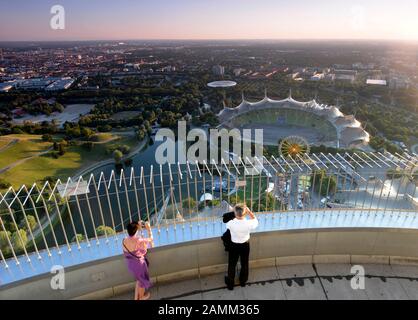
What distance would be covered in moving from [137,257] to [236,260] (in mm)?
861

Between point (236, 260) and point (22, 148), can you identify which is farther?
point (22, 148)

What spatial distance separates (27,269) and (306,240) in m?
2.49

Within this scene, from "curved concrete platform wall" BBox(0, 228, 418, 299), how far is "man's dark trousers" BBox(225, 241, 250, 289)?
212 millimetres

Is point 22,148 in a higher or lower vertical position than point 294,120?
lower

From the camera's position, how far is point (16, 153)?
22703 mm

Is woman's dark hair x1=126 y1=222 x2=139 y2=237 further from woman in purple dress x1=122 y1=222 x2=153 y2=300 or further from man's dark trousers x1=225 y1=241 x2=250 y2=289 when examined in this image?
man's dark trousers x1=225 y1=241 x2=250 y2=289

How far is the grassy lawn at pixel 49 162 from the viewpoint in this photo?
63.9 ft

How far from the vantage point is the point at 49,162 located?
21531mm

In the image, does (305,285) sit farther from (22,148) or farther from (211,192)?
(22,148)

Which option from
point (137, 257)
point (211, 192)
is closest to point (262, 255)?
point (137, 257)

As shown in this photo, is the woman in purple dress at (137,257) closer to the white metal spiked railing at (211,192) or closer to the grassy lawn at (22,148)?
the white metal spiked railing at (211,192)

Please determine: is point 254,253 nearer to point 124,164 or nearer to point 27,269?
point 27,269
